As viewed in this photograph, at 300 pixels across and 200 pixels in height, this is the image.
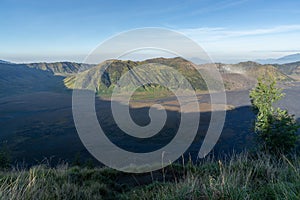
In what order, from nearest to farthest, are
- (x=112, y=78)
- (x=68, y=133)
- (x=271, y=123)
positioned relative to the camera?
(x=271, y=123) → (x=68, y=133) → (x=112, y=78)

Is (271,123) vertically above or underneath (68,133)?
above

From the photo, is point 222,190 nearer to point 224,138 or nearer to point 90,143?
point 90,143

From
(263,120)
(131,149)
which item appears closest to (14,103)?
(131,149)

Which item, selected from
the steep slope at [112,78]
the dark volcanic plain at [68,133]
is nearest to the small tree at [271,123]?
the dark volcanic plain at [68,133]

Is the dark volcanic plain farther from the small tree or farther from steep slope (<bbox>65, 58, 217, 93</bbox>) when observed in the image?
steep slope (<bbox>65, 58, 217, 93</bbox>)

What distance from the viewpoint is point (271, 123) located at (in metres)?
21.3

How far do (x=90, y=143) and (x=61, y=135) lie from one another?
16.3 metres

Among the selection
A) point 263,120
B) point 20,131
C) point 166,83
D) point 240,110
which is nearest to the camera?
point 263,120

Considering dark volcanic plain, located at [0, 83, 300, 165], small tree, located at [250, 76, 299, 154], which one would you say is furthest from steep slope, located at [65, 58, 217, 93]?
small tree, located at [250, 76, 299, 154]

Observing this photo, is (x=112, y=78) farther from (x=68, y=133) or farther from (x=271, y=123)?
(x=271, y=123)

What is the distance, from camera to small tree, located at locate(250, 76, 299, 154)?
19688mm

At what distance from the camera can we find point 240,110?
96000 mm

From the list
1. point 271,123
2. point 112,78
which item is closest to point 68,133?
point 271,123

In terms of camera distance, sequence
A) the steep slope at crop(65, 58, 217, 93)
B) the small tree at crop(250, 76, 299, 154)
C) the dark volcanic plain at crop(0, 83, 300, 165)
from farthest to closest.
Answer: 1. the steep slope at crop(65, 58, 217, 93)
2. the dark volcanic plain at crop(0, 83, 300, 165)
3. the small tree at crop(250, 76, 299, 154)
